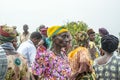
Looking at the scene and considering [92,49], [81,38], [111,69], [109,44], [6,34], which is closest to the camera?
[6,34]

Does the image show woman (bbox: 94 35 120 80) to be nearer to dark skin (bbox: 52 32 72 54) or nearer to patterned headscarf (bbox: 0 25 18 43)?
dark skin (bbox: 52 32 72 54)

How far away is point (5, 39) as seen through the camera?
6.65m

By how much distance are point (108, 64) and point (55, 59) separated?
868 millimetres

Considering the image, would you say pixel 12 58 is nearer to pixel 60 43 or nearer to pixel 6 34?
pixel 6 34

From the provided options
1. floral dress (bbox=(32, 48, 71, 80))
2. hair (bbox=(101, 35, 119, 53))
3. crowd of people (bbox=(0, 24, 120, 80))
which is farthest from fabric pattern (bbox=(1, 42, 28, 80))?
hair (bbox=(101, 35, 119, 53))

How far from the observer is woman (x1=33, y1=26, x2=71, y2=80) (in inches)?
261

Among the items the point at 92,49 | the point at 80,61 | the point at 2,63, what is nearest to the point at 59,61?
the point at 80,61

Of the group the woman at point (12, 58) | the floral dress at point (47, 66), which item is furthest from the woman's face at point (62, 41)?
the woman at point (12, 58)

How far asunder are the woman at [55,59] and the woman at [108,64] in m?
0.51

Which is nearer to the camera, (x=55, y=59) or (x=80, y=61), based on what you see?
(x=55, y=59)

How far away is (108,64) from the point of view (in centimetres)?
695

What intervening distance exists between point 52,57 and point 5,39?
0.76 m

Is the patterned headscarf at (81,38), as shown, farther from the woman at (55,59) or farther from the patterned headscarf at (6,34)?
the patterned headscarf at (6,34)

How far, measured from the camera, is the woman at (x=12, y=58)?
6.42 meters
